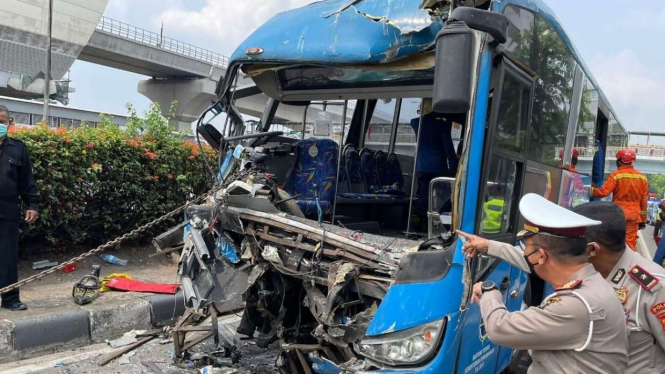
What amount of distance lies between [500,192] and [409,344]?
1137mm

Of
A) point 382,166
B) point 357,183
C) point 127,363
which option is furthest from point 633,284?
point 127,363

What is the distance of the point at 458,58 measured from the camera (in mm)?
2623

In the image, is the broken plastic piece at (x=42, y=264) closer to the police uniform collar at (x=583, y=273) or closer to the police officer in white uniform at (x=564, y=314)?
the police officer in white uniform at (x=564, y=314)

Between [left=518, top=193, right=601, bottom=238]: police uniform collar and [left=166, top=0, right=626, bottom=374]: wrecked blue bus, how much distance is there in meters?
0.78

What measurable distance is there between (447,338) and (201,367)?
2.36 m

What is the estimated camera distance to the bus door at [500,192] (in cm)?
292

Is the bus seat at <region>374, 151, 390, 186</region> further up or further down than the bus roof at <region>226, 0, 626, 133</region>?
further down

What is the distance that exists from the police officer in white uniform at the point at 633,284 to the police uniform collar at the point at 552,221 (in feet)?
0.99

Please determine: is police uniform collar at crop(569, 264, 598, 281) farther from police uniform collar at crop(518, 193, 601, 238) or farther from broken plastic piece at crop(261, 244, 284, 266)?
broken plastic piece at crop(261, 244, 284, 266)

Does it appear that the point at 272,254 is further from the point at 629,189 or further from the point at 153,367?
→ the point at 629,189

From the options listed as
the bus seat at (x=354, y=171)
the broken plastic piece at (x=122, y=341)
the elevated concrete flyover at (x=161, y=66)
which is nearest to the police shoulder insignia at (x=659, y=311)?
the bus seat at (x=354, y=171)

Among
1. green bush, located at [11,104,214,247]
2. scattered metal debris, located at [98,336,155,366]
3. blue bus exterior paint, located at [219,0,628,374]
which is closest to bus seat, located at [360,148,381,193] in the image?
green bush, located at [11,104,214,247]

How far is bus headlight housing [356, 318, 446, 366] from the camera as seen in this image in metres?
2.67

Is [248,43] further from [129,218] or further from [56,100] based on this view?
[56,100]
